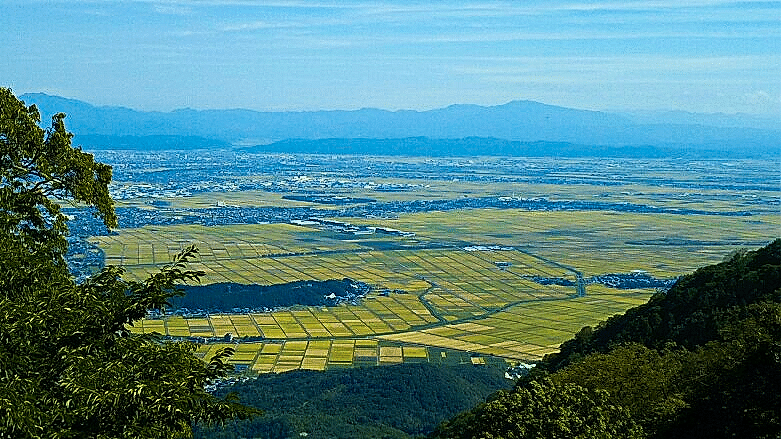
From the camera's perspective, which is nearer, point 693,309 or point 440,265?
point 693,309

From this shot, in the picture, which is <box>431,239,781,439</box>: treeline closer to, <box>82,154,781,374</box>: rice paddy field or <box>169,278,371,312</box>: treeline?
<box>82,154,781,374</box>: rice paddy field

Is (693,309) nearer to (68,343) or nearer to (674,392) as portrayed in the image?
(674,392)

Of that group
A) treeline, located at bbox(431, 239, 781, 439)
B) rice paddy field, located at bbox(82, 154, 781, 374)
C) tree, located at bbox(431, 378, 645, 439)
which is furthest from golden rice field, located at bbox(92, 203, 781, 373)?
tree, located at bbox(431, 378, 645, 439)

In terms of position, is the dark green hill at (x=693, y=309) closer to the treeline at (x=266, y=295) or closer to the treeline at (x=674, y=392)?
the treeline at (x=674, y=392)

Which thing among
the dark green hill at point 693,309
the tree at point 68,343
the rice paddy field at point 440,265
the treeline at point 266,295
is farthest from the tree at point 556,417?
the treeline at point 266,295

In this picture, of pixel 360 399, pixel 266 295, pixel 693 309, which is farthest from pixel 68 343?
pixel 266 295

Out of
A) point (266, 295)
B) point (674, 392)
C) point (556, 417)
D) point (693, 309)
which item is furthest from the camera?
point (266, 295)
